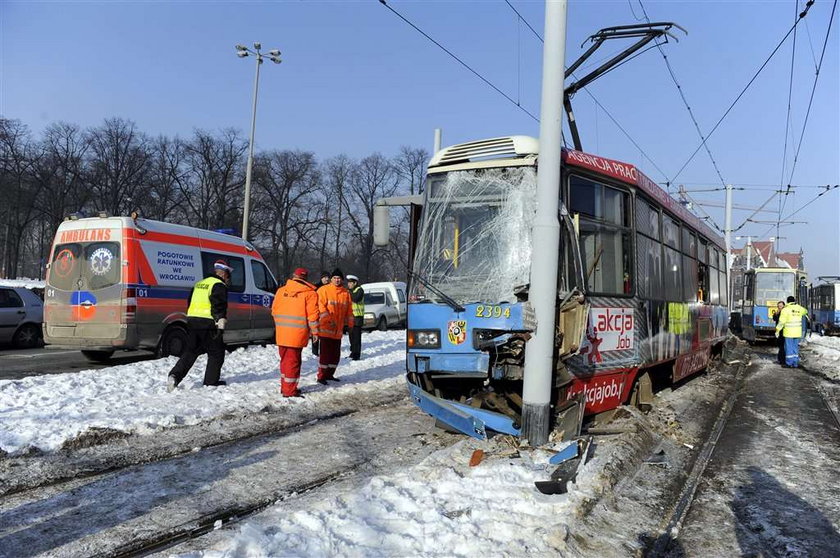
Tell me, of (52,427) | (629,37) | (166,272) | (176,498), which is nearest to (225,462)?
(176,498)

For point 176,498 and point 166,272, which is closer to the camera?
point 176,498

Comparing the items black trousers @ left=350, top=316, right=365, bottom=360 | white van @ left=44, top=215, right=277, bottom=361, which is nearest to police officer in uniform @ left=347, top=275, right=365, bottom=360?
black trousers @ left=350, top=316, right=365, bottom=360

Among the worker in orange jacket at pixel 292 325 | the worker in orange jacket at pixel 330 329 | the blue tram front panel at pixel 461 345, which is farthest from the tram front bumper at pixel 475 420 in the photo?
the worker in orange jacket at pixel 330 329

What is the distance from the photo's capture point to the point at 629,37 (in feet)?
35.0

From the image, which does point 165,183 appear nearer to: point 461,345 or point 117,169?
point 117,169

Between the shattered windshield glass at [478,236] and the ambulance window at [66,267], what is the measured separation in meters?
7.62

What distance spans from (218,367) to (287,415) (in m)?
1.70

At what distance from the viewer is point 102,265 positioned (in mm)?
11062

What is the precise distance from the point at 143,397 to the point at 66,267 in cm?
492

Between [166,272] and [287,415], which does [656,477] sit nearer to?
[287,415]

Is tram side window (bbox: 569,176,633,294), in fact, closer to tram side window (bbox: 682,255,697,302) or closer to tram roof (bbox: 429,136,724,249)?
tram roof (bbox: 429,136,724,249)

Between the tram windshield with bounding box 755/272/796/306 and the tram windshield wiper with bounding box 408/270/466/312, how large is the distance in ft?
82.3

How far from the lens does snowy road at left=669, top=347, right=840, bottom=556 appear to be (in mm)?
4102

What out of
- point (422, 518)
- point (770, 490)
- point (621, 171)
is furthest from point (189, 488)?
point (621, 171)
